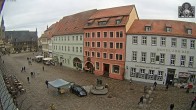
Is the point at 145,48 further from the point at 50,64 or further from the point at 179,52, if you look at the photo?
the point at 50,64

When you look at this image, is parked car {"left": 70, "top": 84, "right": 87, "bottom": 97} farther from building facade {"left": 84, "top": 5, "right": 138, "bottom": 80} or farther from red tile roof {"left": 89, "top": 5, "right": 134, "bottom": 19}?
red tile roof {"left": 89, "top": 5, "right": 134, "bottom": 19}

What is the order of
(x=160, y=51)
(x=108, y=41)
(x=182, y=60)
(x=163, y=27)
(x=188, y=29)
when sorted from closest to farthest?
(x=182, y=60)
(x=188, y=29)
(x=160, y=51)
(x=163, y=27)
(x=108, y=41)

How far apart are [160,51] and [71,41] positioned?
77.4ft

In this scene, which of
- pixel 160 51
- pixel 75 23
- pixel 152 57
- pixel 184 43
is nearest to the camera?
pixel 184 43

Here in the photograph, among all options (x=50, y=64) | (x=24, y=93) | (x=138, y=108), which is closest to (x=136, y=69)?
(x=138, y=108)

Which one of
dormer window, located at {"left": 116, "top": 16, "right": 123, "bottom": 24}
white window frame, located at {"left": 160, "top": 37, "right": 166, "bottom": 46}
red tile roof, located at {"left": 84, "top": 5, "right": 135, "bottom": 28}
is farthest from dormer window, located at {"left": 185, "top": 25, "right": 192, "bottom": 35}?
dormer window, located at {"left": 116, "top": 16, "right": 123, "bottom": 24}

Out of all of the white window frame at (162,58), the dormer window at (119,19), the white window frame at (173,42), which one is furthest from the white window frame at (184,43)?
the dormer window at (119,19)

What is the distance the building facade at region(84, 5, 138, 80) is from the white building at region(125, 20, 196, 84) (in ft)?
5.49

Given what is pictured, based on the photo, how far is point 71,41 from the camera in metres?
47.4

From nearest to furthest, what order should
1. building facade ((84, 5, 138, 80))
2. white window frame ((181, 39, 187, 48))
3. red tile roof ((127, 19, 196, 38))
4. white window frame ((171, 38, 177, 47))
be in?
1. white window frame ((181, 39, 187, 48))
2. white window frame ((171, 38, 177, 47))
3. red tile roof ((127, 19, 196, 38))
4. building facade ((84, 5, 138, 80))

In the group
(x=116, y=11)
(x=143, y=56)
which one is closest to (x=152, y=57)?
(x=143, y=56)

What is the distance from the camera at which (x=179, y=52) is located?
101ft

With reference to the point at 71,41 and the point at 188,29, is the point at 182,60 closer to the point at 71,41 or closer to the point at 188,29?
the point at 188,29

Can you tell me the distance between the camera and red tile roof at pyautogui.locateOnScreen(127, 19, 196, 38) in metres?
31.2
